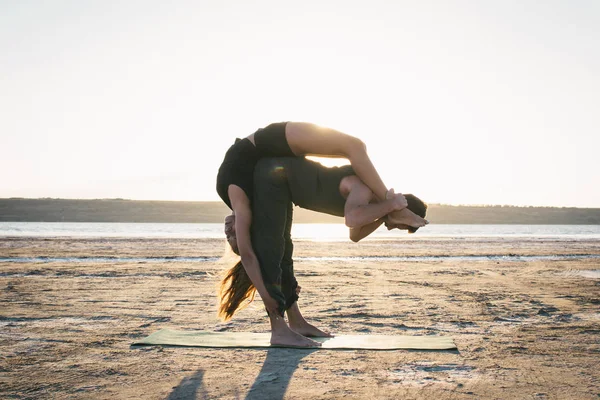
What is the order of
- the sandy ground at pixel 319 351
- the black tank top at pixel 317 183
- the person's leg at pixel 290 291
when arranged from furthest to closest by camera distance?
the person's leg at pixel 290 291 < the black tank top at pixel 317 183 < the sandy ground at pixel 319 351

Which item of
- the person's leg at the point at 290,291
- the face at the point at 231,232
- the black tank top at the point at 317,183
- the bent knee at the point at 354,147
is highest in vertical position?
the bent knee at the point at 354,147

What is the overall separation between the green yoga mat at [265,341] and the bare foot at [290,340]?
0.20ft

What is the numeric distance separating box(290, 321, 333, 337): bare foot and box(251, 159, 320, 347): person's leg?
0.96 ft

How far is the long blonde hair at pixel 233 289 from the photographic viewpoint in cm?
442

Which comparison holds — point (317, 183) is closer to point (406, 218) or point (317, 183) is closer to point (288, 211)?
point (288, 211)

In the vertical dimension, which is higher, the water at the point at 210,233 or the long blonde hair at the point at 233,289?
the long blonde hair at the point at 233,289

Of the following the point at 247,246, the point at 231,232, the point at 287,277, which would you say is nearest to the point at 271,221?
the point at 247,246

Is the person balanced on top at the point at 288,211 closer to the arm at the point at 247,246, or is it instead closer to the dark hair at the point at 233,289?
the arm at the point at 247,246

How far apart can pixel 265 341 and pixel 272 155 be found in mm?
1352

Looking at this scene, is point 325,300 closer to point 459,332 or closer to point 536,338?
point 459,332

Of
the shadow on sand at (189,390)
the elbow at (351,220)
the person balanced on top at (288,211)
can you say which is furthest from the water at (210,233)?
the shadow on sand at (189,390)

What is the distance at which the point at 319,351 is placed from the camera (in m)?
3.76

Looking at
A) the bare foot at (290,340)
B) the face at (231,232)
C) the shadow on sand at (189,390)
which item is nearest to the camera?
the shadow on sand at (189,390)

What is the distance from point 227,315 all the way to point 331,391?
6.01 feet
